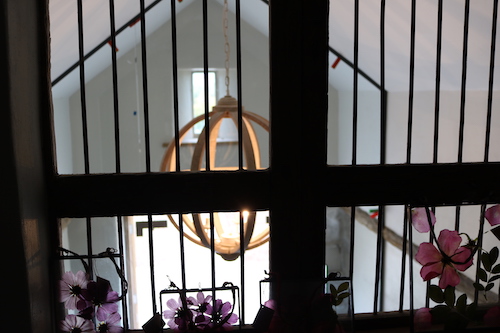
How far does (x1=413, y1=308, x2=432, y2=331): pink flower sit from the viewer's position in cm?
128

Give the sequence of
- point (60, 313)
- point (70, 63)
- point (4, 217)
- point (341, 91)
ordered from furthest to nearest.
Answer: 1. point (341, 91)
2. point (70, 63)
3. point (60, 313)
4. point (4, 217)

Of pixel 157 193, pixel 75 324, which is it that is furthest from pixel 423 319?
pixel 75 324

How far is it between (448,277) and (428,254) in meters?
0.08

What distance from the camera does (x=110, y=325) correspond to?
3.97 feet

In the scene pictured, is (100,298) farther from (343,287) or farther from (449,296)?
(449,296)

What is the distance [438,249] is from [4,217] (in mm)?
1018

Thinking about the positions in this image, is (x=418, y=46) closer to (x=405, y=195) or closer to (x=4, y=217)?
(x=405, y=195)

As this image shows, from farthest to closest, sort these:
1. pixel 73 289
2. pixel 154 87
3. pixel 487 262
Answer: pixel 154 87, pixel 487 262, pixel 73 289

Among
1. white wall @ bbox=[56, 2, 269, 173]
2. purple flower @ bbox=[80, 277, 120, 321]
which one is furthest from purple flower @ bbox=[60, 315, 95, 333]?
white wall @ bbox=[56, 2, 269, 173]

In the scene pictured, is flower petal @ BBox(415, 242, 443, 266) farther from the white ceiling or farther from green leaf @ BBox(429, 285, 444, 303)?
the white ceiling

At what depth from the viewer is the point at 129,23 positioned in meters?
4.26

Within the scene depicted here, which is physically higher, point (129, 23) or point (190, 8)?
point (190, 8)

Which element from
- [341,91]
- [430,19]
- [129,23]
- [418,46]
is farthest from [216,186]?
[341,91]

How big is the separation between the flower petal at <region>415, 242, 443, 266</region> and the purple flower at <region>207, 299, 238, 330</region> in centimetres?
49
